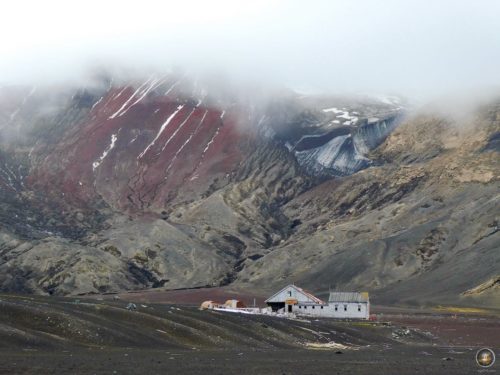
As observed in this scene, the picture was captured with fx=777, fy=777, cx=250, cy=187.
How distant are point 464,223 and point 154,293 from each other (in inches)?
2381

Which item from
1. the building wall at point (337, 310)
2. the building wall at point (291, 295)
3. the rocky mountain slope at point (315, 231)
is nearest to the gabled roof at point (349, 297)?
the building wall at point (337, 310)

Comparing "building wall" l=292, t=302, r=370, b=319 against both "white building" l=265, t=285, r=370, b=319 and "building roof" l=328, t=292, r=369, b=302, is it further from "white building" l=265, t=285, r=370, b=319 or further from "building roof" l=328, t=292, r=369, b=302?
"building roof" l=328, t=292, r=369, b=302

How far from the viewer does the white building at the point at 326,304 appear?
325ft

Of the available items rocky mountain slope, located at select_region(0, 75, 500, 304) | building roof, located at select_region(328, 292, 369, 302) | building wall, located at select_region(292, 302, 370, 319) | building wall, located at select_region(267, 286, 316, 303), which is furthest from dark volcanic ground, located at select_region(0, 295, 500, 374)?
rocky mountain slope, located at select_region(0, 75, 500, 304)

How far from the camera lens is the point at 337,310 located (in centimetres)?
10038

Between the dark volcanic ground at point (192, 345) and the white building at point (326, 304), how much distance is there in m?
26.3

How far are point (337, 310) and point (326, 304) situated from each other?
2.04 m

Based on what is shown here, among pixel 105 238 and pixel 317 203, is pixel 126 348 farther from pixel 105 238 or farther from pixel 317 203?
pixel 317 203

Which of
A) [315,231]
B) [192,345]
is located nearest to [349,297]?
[192,345]

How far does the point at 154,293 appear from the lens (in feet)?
472

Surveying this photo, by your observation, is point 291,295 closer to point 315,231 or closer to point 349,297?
point 349,297

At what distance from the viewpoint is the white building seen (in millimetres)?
98938

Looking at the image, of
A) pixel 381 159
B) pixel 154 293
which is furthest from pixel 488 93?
pixel 154 293

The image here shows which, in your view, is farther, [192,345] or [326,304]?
[326,304]
